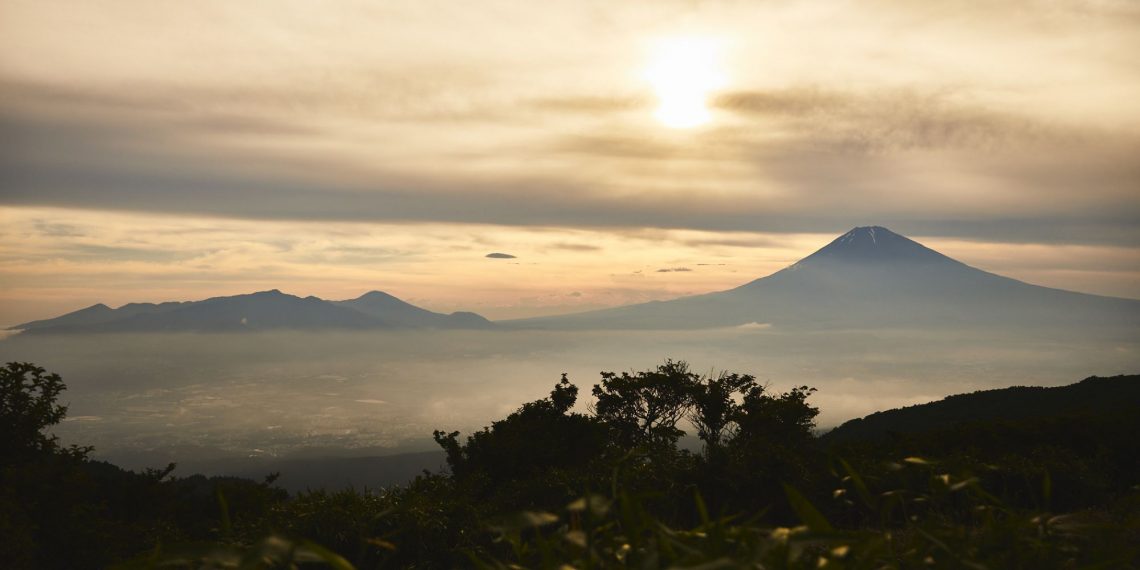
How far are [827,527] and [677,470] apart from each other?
2015 centimetres

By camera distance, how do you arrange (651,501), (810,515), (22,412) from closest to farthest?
1. (810,515)
2. (651,501)
3. (22,412)

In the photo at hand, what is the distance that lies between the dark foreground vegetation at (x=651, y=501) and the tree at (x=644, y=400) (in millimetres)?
158

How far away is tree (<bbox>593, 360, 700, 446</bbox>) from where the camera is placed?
54.3m

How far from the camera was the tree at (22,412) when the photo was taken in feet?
108

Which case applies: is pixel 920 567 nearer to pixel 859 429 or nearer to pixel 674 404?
pixel 674 404

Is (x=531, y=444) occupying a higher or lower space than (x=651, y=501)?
lower

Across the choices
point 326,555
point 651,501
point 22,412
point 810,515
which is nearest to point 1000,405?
point 651,501

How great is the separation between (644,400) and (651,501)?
37426 millimetres

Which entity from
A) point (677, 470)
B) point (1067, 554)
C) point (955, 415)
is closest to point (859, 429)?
point (955, 415)

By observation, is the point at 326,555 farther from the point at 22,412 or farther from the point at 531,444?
the point at 531,444

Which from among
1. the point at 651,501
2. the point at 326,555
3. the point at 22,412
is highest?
the point at 326,555

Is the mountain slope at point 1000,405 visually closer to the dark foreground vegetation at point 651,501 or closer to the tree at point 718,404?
the tree at point 718,404

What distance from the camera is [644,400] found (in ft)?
182


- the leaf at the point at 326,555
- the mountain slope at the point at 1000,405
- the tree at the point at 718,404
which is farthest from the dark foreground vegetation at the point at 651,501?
the mountain slope at the point at 1000,405
